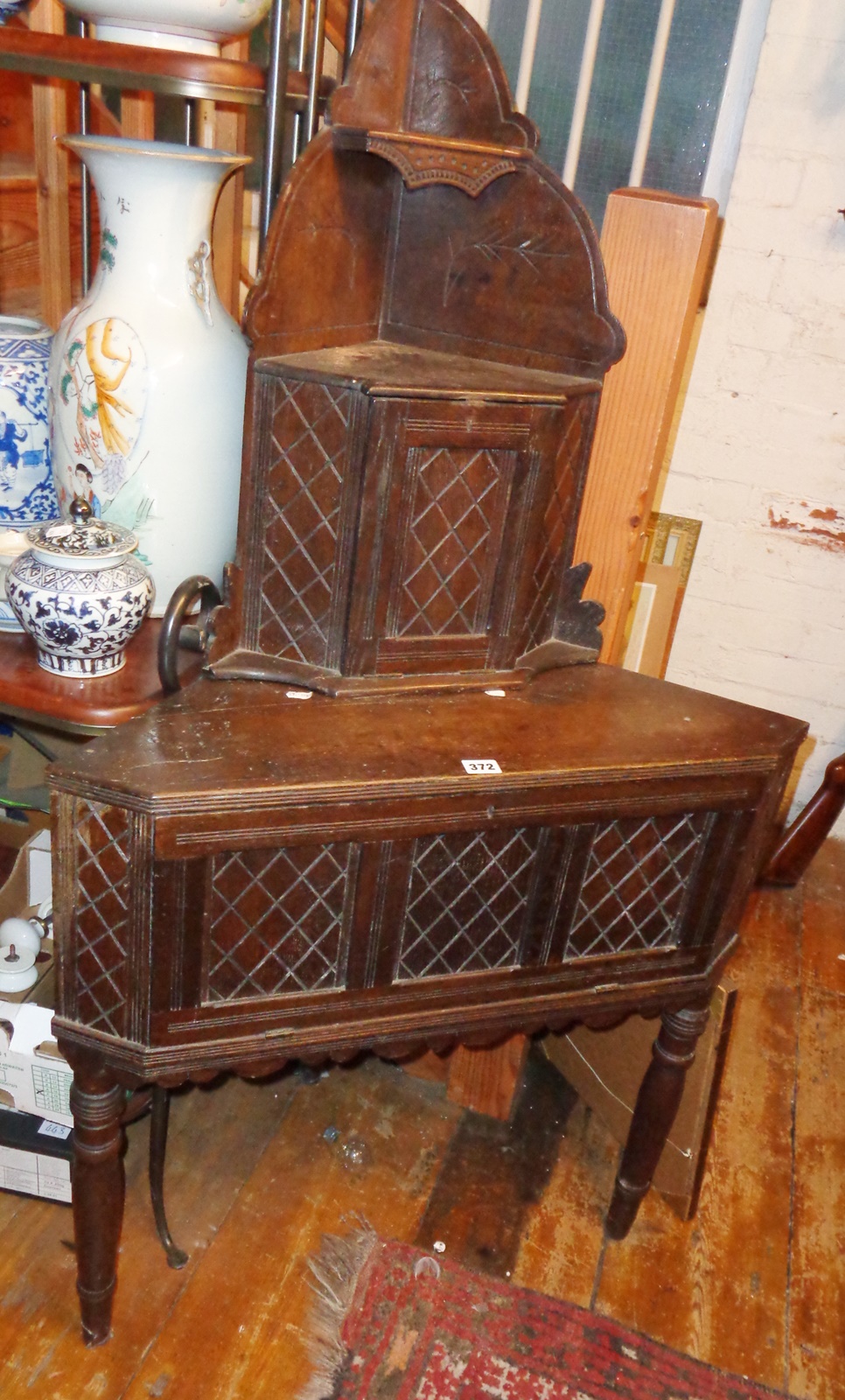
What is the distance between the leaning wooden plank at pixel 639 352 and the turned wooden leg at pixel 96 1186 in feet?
2.83

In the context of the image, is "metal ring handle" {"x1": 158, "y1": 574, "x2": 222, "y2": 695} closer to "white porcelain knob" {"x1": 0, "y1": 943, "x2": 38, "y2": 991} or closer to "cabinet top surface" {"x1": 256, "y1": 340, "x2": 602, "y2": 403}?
"cabinet top surface" {"x1": 256, "y1": 340, "x2": 602, "y2": 403}

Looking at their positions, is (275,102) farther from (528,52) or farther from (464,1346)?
(464,1346)

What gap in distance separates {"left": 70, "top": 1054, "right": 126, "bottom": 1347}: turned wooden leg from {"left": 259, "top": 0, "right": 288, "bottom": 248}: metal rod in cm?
92

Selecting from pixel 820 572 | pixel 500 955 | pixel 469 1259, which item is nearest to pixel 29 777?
pixel 500 955

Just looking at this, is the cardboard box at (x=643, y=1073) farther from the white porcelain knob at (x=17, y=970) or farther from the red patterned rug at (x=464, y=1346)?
the white porcelain knob at (x=17, y=970)

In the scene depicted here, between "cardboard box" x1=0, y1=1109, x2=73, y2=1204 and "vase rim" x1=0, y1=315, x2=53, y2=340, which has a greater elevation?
"vase rim" x1=0, y1=315, x2=53, y2=340

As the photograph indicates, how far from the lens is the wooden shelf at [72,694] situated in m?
1.22

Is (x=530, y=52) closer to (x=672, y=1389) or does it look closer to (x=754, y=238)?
(x=754, y=238)

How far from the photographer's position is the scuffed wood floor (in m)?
1.36

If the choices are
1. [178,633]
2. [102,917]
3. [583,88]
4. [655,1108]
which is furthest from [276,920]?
[583,88]

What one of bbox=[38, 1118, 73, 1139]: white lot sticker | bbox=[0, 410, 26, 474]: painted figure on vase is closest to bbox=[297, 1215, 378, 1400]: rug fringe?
bbox=[38, 1118, 73, 1139]: white lot sticker

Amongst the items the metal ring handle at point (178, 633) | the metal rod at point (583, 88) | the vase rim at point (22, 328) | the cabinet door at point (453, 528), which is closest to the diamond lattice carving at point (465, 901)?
the cabinet door at point (453, 528)

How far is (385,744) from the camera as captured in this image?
1129 millimetres

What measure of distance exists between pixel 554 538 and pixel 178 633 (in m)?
0.44
